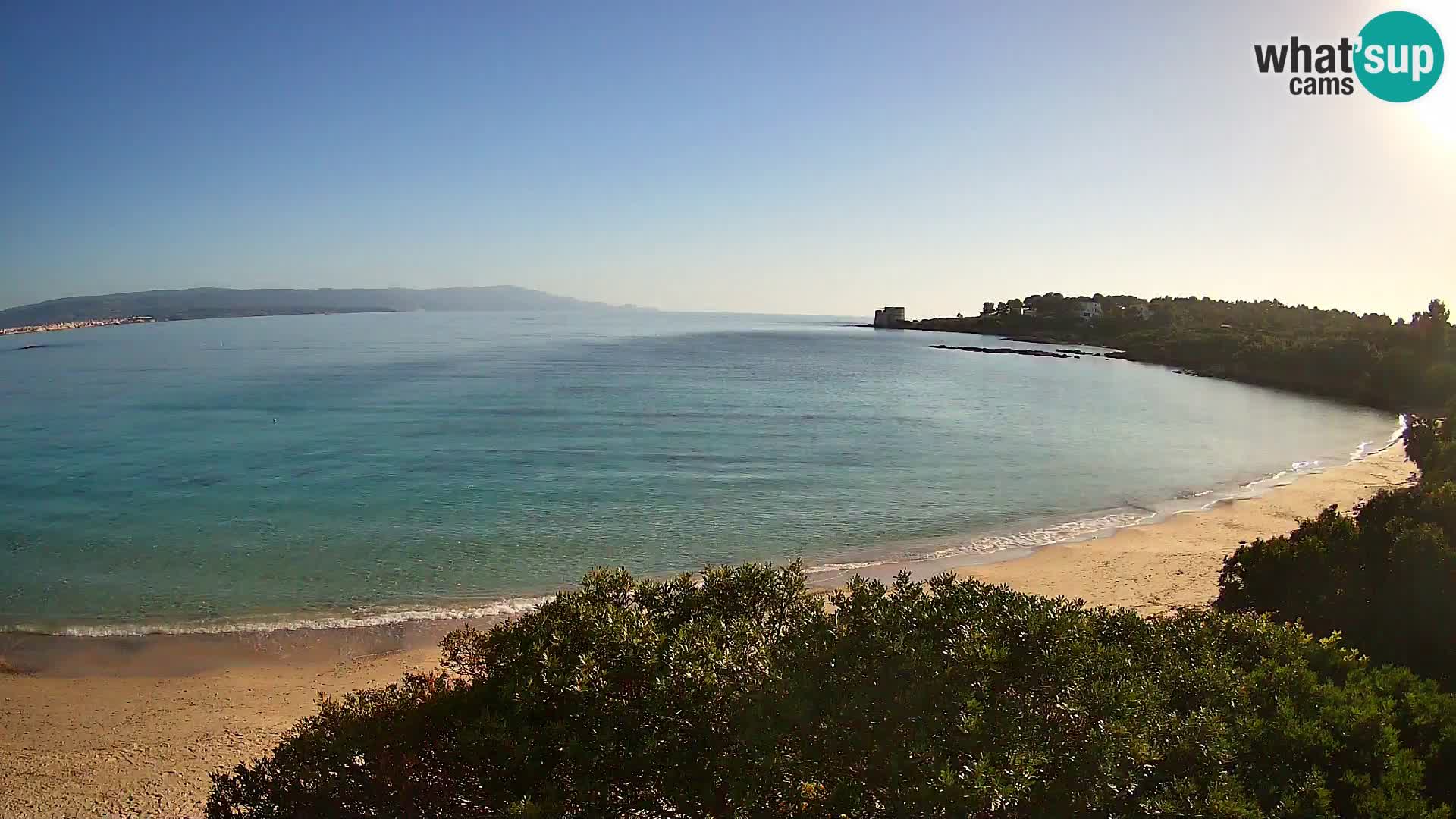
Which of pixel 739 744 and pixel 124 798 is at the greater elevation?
pixel 739 744

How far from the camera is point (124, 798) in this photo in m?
8.48

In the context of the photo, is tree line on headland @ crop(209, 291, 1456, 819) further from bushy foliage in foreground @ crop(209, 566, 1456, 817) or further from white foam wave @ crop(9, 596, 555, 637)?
white foam wave @ crop(9, 596, 555, 637)

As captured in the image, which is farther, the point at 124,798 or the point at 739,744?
the point at 124,798

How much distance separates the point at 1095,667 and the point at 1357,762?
1812 mm

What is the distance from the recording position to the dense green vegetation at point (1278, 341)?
50656mm

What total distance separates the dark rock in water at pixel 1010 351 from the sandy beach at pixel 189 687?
87015 millimetres

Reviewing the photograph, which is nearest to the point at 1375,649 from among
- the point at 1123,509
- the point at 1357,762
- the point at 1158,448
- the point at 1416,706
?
the point at 1416,706

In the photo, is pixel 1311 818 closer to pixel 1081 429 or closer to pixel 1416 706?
pixel 1416 706

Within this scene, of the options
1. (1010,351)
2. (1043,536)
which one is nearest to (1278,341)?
(1010,351)

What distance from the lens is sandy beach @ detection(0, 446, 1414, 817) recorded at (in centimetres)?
884

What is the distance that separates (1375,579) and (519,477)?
2225 cm

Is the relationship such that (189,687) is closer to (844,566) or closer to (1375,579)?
(844,566)

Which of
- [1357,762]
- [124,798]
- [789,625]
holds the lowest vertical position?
[124,798]

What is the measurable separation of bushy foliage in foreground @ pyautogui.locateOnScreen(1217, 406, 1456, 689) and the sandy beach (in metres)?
2.40
